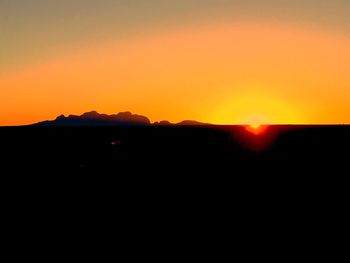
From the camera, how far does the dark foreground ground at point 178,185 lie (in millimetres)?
7383

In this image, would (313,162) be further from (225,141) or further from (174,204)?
(174,204)

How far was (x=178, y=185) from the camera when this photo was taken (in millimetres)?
7848

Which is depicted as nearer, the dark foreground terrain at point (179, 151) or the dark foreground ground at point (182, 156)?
the dark foreground ground at point (182, 156)

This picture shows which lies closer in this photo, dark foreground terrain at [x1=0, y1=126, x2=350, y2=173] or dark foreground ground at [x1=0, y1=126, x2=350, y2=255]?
dark foreground ground at [x1=0, y1=126, x2=350, y2=255]

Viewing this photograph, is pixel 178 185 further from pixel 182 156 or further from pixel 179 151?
pixel 179 151

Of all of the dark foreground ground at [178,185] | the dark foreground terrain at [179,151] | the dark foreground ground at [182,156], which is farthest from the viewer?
the dark foreground terrain at [179,151]

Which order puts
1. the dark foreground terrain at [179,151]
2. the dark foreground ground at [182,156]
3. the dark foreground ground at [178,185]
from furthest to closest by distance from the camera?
the dark foreground terrain at [179,151], the dark foreground ground at [182,156], the dark foreground ground at [178,185]

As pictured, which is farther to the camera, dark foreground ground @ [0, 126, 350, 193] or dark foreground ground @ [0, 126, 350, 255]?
dark foreground ground @ [0, 126, 350, 193]

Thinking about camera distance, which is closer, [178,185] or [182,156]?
[178,185]

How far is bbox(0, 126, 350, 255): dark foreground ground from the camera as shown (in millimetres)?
7383

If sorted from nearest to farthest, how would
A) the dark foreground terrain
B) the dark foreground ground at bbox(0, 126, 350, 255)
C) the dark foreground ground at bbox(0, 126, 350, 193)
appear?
the dark foreground ground at bbox(0, 126, 350, 255), the dark foreground ground at bbox(0, 126, 350, 193), the dark foreground terrain

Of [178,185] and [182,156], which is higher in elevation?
[182,156]

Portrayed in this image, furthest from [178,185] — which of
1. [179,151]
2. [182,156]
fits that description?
[179,151]

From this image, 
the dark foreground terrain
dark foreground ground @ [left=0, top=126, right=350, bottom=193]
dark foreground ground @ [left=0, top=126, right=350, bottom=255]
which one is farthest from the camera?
the dark foreground terrain
